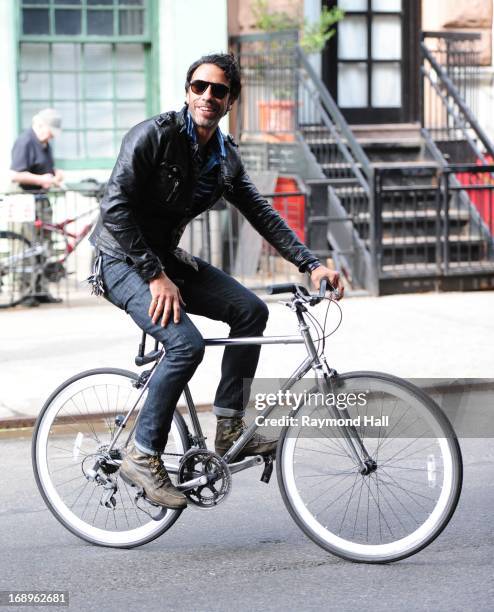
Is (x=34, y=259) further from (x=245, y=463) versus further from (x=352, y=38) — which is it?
(x=245, y=463)

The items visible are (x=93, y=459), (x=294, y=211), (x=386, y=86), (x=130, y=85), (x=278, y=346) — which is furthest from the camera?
(x=386, y=86)

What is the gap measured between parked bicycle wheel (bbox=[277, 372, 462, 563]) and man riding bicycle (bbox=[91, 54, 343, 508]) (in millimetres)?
268

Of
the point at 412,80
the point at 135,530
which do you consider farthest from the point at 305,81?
the point at 135,530

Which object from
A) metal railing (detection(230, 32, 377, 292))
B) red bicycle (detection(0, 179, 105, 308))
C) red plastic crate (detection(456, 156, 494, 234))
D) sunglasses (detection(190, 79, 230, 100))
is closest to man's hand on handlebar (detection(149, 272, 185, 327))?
sunglasses (detection(190, 79, 230, 100))

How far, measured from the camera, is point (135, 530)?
534 cm

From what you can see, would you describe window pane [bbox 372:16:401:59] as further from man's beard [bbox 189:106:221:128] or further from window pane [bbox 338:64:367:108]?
man's beard [bbox 189:106:221:128]

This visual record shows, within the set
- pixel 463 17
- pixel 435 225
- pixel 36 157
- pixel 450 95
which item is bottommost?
pixel 435 225

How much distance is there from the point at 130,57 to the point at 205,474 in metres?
10.5

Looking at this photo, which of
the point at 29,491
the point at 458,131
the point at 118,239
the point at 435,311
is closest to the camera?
the point at 118,239

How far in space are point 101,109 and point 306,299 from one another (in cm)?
1038

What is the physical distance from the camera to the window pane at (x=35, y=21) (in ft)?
47.4

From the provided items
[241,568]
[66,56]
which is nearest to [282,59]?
[66,56]

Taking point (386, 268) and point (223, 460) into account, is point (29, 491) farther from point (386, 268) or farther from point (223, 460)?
point (386, 268)

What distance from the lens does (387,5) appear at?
16.1 metres
